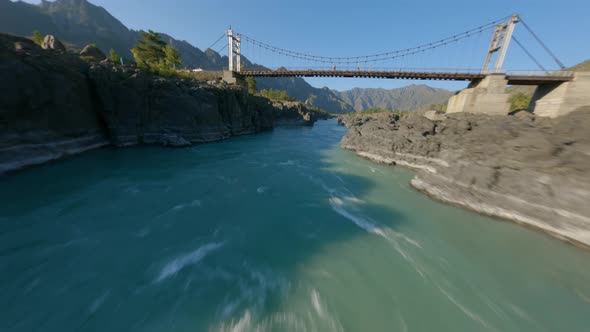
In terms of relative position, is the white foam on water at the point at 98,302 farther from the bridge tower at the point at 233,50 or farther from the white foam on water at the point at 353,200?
the bridge tower at the point at 233,50

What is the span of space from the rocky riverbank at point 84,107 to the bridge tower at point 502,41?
3594cm

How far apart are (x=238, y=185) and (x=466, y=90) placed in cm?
3089

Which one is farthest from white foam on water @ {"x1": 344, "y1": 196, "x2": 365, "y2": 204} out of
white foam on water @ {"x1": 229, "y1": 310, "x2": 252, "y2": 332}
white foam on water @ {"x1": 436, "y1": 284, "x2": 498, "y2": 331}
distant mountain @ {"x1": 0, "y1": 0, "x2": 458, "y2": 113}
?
distant mountain @ {"x1": 0, "y1": 0, "x2": 458, "y2": 113}

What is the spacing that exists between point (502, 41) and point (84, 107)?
153 ft

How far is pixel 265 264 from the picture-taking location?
14.8ft

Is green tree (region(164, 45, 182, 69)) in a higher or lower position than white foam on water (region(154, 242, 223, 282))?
higher

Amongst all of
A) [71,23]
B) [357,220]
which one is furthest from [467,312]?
[71,23]

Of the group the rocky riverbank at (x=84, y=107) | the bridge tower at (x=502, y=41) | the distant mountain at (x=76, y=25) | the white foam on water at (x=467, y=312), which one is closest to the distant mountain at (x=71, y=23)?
the distant mountain at (x=76, y=25)

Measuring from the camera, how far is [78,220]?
222 inches

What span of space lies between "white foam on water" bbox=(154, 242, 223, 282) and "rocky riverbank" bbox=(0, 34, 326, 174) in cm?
1075

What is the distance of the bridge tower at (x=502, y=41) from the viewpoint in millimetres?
24444

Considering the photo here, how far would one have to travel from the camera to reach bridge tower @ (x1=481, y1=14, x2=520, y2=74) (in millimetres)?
24444

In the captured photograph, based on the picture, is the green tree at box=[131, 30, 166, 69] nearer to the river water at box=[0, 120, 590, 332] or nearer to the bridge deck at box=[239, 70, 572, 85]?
the bridge deck at box=[239, 70, 572, 85]

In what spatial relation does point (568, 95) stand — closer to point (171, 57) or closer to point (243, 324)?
point (243, 324)
